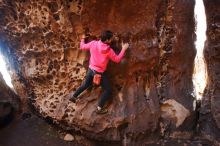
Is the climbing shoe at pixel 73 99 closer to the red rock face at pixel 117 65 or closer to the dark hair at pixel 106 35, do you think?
the red rock face at pixel 117 65

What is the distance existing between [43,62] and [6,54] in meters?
0.90

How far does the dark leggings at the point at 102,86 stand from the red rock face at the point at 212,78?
1870 mm

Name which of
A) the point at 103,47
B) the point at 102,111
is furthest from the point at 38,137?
the point at 103,47

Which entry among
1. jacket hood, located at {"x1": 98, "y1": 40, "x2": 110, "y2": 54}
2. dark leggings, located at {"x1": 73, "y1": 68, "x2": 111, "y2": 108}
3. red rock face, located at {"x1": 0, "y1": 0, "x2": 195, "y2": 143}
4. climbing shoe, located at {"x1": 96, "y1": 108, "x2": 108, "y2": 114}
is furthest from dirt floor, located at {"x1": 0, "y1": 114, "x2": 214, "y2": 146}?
jacket hood, located at {"x1": 98, "y1": 40, "x2": 110, "y2": 54}

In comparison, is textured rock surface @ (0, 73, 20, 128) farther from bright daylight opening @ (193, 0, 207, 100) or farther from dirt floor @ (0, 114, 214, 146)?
bright daylight opening @ (193, 0, 207, 100)

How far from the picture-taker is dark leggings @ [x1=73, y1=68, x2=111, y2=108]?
234 inches

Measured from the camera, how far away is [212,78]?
6.58 metres

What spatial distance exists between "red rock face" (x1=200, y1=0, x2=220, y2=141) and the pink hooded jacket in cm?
166

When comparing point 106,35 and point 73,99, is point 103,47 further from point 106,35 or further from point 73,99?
point 73,99

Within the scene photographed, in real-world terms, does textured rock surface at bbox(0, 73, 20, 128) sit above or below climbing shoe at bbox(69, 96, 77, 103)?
below

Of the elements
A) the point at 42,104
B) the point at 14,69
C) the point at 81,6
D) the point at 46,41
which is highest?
the point at 81,6

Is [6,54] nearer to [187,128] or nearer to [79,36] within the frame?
[79,36]

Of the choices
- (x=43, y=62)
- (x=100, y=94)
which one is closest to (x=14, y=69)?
(x=43, y=62)

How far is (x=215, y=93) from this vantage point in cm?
657
